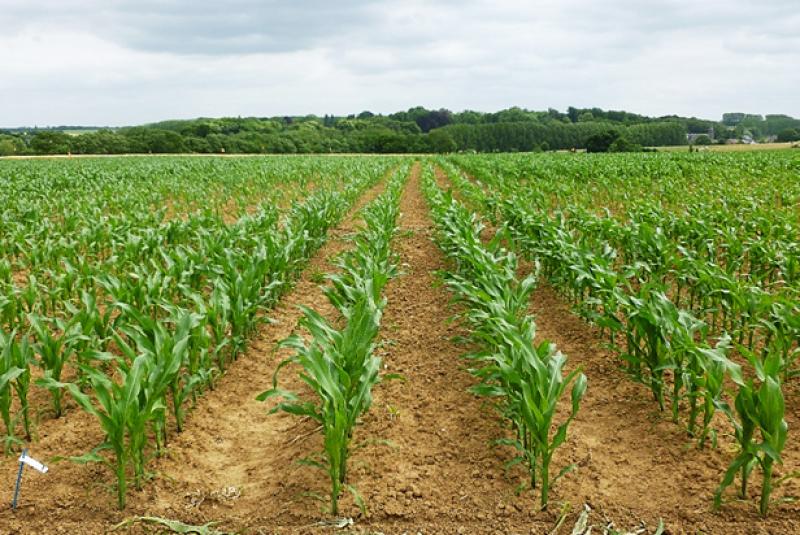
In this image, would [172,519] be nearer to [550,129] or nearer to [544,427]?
[544,427]

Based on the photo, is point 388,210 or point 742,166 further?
point 742,166

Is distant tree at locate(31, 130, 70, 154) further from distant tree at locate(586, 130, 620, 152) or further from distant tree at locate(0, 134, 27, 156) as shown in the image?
distant tree at locate(586, 130, 620, 152)

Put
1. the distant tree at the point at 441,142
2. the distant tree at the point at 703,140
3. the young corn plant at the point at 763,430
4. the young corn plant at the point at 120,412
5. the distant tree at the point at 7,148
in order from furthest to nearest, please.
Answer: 1. the distant tree at the point at 703,140
2. the distant tree at the point at 441,142
3. the distant tree at the point at 7,148
4. the young corn plant at the point at 120,412
5. the young corn plant at the point at 763,430

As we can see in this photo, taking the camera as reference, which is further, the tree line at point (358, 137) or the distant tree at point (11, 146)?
the tree line at point (358, 137)

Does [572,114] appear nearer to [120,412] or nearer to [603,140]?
[603,140]

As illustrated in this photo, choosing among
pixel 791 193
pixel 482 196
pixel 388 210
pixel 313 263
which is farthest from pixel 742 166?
pixel 313 263

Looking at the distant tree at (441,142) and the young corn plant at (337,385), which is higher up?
the distant tree at (441,142)

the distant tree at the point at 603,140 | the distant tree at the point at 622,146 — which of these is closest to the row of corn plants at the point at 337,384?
the distant tree at the point at 622,146

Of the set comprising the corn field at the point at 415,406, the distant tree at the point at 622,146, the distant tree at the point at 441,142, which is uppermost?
the distant tree at the point at 441,142

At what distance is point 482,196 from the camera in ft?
42.0

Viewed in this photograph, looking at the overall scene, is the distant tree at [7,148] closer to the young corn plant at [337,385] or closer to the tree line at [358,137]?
the tree line at [358,137]

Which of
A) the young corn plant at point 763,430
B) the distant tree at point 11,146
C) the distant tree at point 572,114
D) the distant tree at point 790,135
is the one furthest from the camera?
the distant tree at point 572,114

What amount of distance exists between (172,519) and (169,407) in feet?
4.52

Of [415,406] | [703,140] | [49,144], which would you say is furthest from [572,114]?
[415,406]
